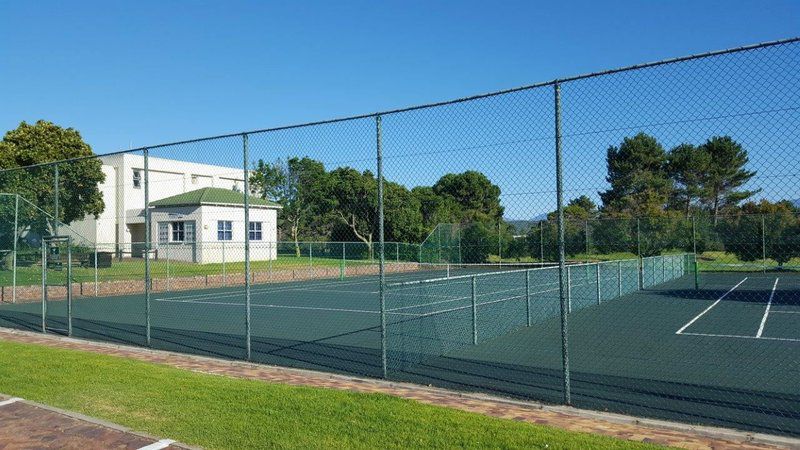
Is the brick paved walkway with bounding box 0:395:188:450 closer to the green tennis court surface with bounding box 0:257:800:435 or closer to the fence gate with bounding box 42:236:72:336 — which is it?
the green tennis court surface with bounding box 0:257:800:435

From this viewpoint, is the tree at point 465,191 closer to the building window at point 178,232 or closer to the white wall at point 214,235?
the white wall at point 214,235

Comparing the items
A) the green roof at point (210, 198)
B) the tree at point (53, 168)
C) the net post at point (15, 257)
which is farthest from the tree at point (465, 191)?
the net post at point (15, 257)

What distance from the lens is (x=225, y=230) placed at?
3133cm

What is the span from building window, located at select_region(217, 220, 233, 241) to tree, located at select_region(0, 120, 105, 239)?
5.73 metres

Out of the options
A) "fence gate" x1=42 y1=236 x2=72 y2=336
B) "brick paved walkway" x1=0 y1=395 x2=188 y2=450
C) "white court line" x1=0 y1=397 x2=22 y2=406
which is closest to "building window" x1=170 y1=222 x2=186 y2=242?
"fence gate" x1=42 y1=236 x2=72 y2=336

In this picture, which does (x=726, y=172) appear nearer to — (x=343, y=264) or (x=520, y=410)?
(x=520, y=410)

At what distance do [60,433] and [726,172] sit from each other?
7.17 meters

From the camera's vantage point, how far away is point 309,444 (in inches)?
197

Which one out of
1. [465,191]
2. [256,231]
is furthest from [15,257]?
[465,191]

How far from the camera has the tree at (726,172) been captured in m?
5.97

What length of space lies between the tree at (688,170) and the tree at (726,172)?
65 millimetres

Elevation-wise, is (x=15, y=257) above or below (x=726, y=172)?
below

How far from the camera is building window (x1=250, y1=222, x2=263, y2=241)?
1289 inches

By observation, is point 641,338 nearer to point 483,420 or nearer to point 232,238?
point 483,420
